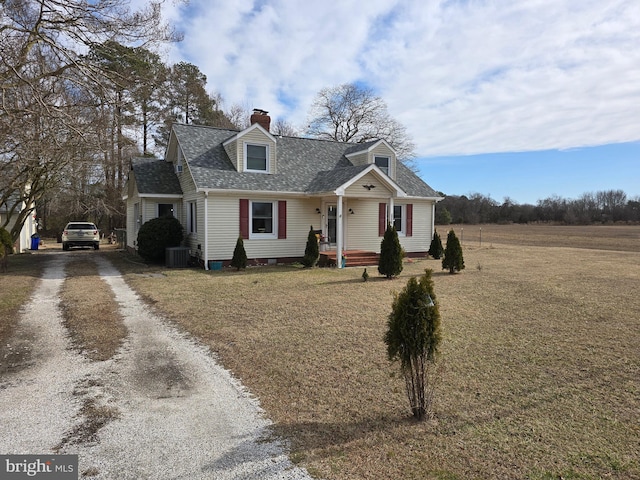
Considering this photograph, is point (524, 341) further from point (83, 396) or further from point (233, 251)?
point (233, 251)

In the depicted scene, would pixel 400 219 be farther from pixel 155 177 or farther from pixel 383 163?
pixel 155 177

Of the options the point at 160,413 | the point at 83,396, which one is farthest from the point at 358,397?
the point at 83,396

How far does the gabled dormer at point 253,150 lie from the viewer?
15836mm

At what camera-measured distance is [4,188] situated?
15.5m

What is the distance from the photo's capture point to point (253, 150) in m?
16.2

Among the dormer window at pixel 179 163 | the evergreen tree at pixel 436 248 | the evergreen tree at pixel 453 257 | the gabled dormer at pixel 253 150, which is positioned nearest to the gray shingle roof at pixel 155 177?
the dormer window at pixel 179 163

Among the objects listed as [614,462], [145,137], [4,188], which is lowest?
[614,462]

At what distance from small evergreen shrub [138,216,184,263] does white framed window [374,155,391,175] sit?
9.44m

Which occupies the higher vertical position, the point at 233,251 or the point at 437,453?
the point at 233,251

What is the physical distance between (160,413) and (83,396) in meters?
1.05

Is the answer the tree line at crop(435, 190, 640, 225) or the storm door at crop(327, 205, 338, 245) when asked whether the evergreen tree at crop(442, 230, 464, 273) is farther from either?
the tree line at crop(435, 190, 640, 225)

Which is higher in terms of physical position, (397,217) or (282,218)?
(397,217)

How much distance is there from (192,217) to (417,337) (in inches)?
556

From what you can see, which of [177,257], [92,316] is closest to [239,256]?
[177,257]
